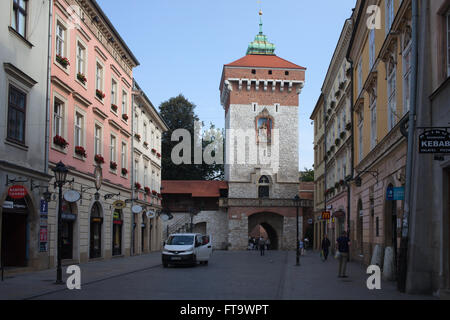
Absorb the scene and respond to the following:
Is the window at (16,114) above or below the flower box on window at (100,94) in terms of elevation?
below

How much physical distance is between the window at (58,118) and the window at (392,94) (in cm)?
1340

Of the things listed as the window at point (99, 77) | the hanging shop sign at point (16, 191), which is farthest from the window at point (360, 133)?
the hanging shop sign at point (16, 191)

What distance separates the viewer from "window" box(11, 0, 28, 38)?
800 inches

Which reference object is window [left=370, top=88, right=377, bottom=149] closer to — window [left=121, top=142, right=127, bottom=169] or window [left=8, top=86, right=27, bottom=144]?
window [left=8, top=86, right=27, bottom=144]

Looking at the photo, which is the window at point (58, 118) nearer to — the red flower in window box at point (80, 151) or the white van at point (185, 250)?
the red flower in window box at point (80, 151)

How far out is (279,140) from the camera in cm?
6322

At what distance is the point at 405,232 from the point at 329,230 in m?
30.9

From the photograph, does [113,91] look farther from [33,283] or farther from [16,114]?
[33,283]

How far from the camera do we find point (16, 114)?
2045 centimetres

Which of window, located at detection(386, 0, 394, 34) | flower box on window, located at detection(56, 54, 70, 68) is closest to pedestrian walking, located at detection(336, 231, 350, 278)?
window, located at detection(386, 0, 394, 34)

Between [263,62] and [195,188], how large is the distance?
16.0 m

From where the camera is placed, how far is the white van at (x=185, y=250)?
26641 mm

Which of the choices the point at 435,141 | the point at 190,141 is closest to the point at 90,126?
the point at 435,141
